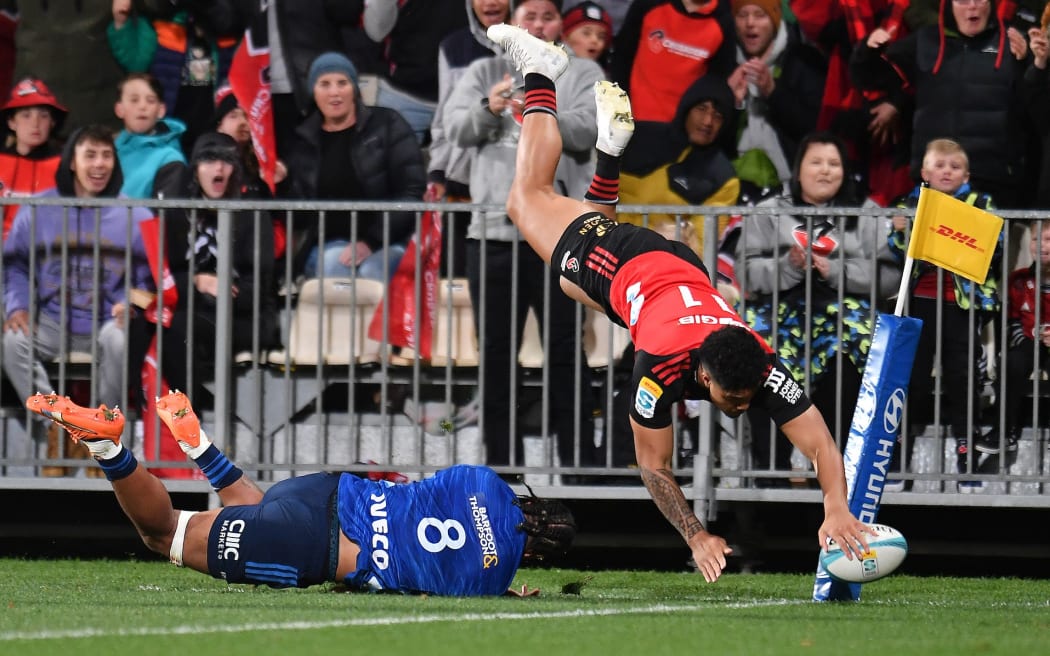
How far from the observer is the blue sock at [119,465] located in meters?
7.32

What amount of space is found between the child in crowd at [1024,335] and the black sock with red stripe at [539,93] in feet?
8.99

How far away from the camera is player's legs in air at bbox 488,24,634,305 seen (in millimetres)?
8602

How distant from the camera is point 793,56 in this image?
11.0 m

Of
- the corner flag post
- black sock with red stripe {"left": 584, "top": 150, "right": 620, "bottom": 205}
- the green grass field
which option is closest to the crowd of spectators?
black sock with red stripe {"left": 584, "top": 150, "right": 620, "bottom": 205}

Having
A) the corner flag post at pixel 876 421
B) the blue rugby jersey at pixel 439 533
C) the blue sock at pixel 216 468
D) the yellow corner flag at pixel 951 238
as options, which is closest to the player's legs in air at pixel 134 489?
the blue sock at pixel 216 468

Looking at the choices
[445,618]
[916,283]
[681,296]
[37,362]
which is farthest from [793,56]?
[445,618]

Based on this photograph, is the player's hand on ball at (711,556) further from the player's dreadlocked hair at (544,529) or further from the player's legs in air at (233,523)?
the player's legs in air at (233,523)

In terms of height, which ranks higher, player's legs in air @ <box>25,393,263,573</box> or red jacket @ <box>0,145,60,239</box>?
red jacket @ <box>0,145,60,239</box>

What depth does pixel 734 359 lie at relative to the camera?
668 cm

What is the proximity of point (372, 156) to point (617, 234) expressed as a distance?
2952 mm

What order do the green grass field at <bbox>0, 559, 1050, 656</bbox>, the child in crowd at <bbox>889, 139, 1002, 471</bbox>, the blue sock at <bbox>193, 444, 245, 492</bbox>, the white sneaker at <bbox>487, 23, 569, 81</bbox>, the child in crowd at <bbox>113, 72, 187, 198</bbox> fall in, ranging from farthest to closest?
1. the child in crowd at <bbox>113, 72, 187, 198</bbox>
2. the child in crowd at <bbox>889, 139, 1002, 471</bbox>
3. the white sneaker at <bbox>487, 23, 569, 81</bbox>
4. the blue sock at <bbox>193, 444, 245, 492</bbox>
5. the green grass field at <bbox>0, 559, 1050, 656</bbox>

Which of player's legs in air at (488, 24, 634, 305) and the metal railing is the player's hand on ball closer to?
player's legs in air at (488, 24, 634, 305)

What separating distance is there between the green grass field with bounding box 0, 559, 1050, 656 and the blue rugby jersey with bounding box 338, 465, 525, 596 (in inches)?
5.4

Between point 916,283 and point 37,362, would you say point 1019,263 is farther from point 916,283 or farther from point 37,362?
point 37,362
